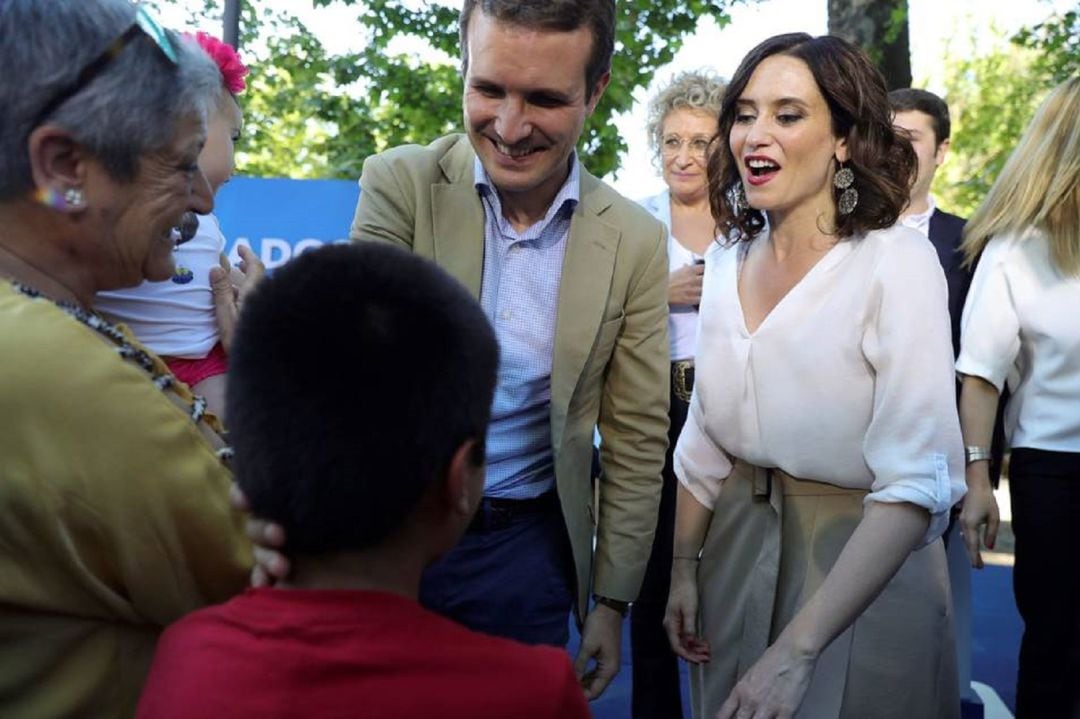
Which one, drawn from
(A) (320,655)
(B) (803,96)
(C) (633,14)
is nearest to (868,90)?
(B) (803,96)

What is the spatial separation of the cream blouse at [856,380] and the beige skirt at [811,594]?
0.31 ft

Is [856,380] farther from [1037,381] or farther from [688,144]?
[688,144]

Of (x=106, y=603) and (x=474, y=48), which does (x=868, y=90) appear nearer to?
(x=474, y=48)

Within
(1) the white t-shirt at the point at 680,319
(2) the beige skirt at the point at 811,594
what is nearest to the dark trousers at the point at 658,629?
(1) the white t-shirt at the point at 680,319

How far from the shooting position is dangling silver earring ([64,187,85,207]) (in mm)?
1672

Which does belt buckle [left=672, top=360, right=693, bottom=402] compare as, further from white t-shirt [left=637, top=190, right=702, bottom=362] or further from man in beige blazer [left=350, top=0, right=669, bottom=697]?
man in beige blazer [left=350, top=0, right=669, bottom=697]

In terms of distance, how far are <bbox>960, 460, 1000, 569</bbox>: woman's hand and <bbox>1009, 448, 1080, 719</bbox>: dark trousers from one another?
0.30 feet

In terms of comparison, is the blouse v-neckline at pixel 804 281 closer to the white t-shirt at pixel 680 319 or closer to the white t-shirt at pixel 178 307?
the white t-shirt at pixel 178 307

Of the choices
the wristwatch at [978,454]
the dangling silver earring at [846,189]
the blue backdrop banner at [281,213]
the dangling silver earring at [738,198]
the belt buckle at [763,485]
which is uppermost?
the dangling silver earring at [846,189]

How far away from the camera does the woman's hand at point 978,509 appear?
453 cm

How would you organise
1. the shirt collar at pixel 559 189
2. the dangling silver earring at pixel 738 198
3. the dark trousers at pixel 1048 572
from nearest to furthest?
the shirt collar at pixel 559 189 → the dangling silver earring at pixel 738 198 → the dark trousers at pixel 1048 572

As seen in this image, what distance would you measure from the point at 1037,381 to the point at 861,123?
1835mm

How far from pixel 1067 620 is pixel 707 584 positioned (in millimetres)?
1949

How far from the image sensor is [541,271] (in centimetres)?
301
